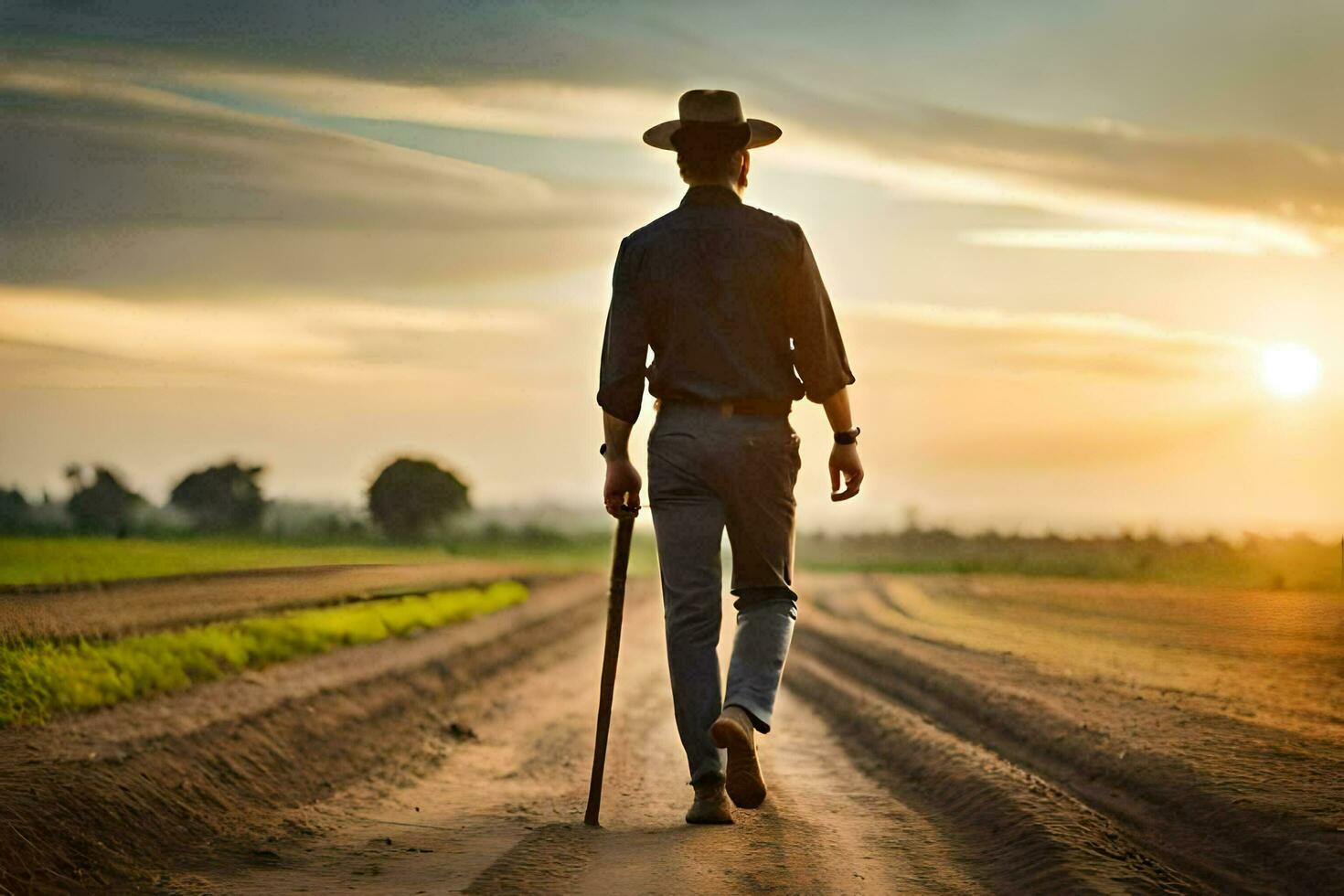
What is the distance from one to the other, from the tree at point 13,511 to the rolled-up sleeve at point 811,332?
573 centimetres

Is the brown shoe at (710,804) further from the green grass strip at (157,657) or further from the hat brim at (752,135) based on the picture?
the green grass strip at (157,657)

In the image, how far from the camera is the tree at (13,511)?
907 centimetres

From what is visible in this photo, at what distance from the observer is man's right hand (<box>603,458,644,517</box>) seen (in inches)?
221

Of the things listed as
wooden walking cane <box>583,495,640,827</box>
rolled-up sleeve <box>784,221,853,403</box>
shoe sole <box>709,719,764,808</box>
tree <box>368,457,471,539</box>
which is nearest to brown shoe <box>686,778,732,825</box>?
shoe sole <box>709,719,764,808</box>

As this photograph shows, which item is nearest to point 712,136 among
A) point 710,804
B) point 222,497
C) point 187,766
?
point 710,804

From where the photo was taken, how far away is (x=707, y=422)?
5.52 meters

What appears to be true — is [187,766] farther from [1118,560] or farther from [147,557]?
[1118,560]

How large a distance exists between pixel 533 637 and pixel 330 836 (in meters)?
12.6

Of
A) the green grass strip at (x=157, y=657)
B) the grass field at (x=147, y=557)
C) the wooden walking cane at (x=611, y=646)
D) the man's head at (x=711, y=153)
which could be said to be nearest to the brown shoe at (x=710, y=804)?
the wooden walking cane at (x=611, y=646)

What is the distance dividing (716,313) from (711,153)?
A: 2.17 ft

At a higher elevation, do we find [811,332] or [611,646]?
[811,332]

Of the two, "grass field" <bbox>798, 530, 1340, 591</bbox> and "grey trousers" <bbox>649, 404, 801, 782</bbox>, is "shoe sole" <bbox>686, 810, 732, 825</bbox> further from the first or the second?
"grass field" <bbox>798, 530, 1340, 591</bbox>

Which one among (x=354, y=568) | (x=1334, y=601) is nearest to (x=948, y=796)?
(x=354, y=568)

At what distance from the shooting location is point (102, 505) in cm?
1092
